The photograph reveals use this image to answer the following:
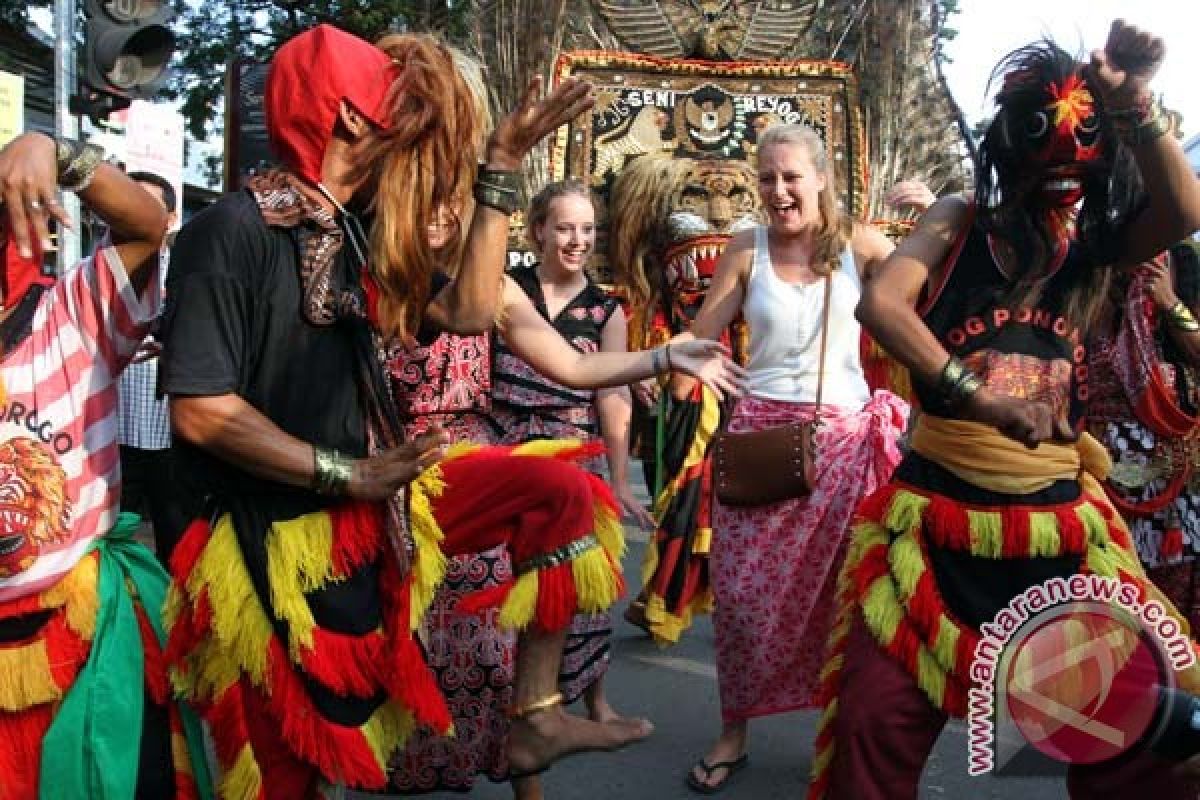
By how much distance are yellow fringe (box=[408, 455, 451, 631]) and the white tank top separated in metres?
1.60

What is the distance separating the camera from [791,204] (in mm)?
3711

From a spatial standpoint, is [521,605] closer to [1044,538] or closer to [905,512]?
[905,512]

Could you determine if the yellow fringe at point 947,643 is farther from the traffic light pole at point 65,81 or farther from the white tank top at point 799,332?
the traffic light pole at point 65,81

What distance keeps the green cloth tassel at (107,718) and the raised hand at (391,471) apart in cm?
57

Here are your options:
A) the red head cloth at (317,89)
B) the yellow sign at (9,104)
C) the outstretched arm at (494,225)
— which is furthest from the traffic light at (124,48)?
the outstretched arm at (494,225)

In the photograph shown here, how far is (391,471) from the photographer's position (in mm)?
2170

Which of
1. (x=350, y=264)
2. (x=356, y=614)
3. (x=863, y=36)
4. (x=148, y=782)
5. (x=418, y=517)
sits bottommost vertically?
(x=148, y=782)

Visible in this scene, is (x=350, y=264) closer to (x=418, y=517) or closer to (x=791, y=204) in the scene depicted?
(x=418, y=517)

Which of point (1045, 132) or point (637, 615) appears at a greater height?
point (1045, 132)

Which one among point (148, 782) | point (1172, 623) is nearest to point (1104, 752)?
point (1172, 623)

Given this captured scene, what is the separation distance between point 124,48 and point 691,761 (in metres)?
5.28

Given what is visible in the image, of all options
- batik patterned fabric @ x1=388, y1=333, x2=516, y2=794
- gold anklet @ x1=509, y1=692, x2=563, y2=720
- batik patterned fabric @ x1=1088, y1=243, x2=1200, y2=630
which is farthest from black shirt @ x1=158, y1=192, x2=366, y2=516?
batik patterned fabric @ x1=1088, y1=243, x2=1200, y2=630

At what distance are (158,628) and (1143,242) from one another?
2261 millimetres

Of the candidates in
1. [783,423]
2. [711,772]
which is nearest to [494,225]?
[783,423]
